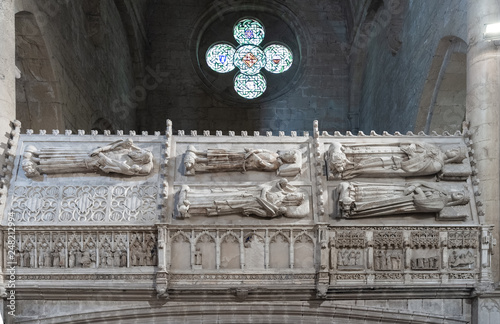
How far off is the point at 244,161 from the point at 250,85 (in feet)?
34.2

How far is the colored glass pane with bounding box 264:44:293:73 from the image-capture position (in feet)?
59.3

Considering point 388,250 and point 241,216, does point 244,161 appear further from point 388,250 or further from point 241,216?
point 388,250

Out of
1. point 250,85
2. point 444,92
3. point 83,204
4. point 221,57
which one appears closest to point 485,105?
point 444,92

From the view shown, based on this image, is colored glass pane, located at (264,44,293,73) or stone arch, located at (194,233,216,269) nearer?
stone arch, located at (194,233,216,269)

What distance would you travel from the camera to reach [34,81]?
1068 centimetres

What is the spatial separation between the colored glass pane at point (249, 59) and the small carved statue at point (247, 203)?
1088 centimetres

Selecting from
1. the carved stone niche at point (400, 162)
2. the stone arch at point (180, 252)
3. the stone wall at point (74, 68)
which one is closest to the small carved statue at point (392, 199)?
the carved stone niche at point (400, 162)

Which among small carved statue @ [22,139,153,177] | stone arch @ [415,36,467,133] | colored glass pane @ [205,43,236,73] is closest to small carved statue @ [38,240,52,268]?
small carved statue @ [22,139,153,177]

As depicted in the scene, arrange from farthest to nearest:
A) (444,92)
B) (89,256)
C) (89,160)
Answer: (444,92), (89,160), (89,256)

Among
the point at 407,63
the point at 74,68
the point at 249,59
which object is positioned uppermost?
the point at 249,59

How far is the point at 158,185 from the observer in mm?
7570

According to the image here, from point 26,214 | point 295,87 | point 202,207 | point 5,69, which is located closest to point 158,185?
point 202,207

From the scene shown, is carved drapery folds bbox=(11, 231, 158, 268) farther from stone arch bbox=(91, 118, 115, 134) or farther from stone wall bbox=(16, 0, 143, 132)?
stone arch bbox=(91, 118, 115, 134)

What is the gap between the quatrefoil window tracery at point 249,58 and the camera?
1784cm
